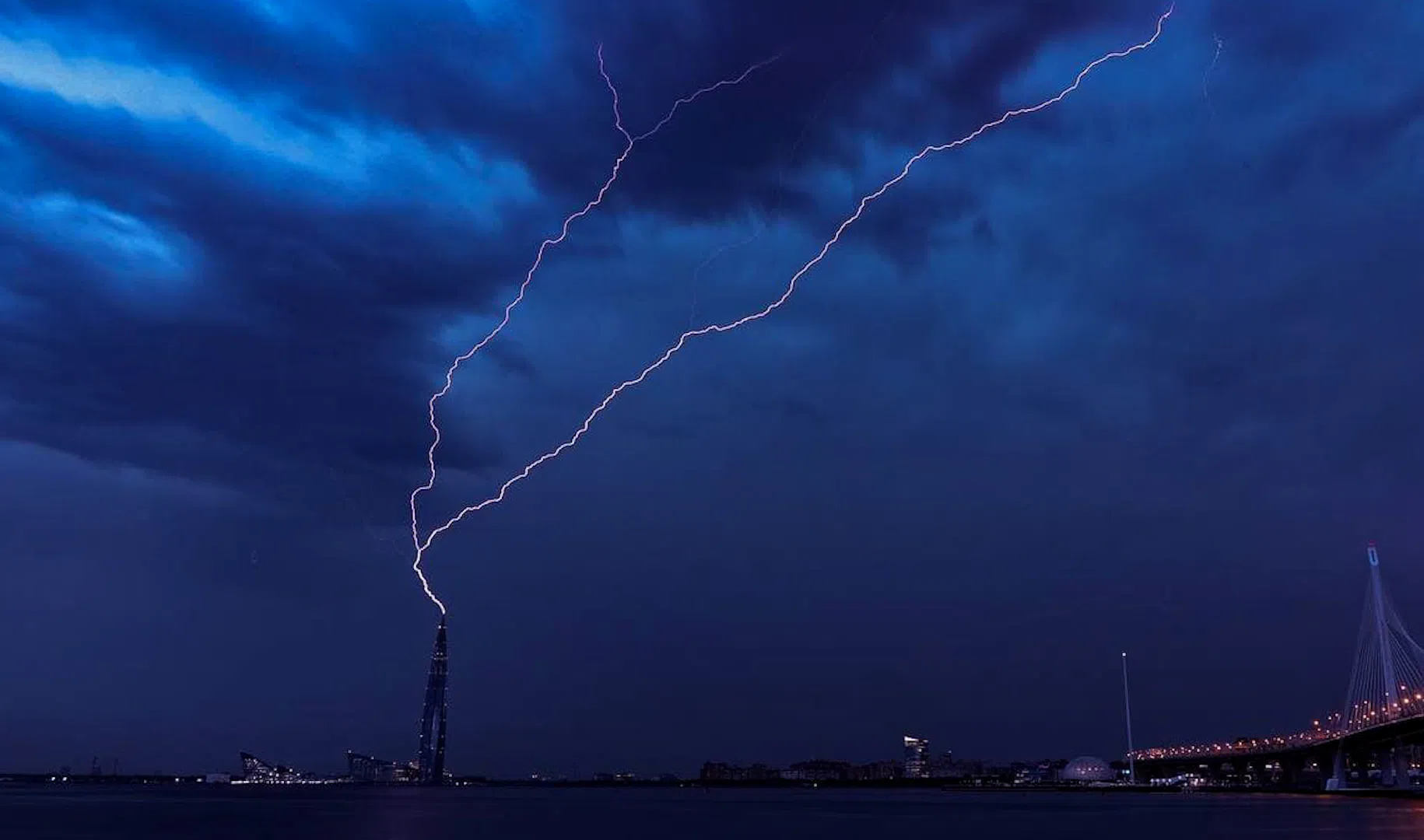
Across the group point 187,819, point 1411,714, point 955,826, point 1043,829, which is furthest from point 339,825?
point 1411,714

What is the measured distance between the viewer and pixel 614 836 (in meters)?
73.9

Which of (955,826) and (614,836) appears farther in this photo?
(955,826)

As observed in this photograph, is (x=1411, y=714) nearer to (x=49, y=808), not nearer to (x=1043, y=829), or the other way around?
(x=1043, y=829)

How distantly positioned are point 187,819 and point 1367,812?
99655 millimetres

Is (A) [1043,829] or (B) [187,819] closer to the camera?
(A) [1043,829]

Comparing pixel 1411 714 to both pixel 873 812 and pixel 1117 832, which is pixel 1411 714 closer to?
pixel 873 812

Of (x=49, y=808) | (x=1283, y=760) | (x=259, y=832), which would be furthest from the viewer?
(x=1283, y=760)

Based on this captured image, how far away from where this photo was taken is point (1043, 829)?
270 ft

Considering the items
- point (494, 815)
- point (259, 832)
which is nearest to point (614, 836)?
point (259, 832)

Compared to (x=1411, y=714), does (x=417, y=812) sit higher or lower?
lower

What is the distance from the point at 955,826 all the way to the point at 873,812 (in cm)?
3646

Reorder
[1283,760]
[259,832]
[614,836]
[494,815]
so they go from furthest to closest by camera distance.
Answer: [1283,760] < [494,815] < [259,832] < [614,836]

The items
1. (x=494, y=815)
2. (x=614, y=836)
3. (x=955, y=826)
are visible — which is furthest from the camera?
(x=494, y=815)

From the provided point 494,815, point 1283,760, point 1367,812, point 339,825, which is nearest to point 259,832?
point 339,825
